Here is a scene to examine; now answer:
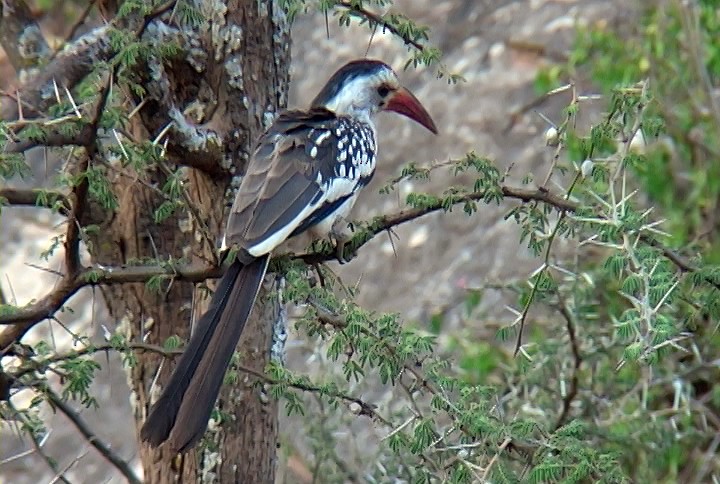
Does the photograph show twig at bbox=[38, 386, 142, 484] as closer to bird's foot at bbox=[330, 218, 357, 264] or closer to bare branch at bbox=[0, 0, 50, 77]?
bird's foot at bbox=[330, 218, 357, 264]

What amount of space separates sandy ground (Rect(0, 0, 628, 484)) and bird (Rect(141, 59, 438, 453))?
169 cm

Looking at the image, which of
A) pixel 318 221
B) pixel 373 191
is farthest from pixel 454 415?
pixel 373 191

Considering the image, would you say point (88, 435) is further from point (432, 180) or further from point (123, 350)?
point (432, 180)

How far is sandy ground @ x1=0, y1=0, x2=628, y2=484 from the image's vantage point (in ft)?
17.4

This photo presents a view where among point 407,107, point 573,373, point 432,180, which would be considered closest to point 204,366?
point 407,107

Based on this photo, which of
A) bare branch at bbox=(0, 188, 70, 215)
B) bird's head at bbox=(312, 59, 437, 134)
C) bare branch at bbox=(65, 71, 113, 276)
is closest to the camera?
bare branch at bbox=(65, 71, 113, 276)

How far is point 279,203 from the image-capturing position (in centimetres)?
261

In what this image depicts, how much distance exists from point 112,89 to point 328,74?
4.08 meters

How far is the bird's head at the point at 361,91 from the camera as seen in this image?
3.26 metres

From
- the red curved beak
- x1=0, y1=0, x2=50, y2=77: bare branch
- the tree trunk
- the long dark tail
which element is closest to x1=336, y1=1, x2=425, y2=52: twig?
the tree trunk

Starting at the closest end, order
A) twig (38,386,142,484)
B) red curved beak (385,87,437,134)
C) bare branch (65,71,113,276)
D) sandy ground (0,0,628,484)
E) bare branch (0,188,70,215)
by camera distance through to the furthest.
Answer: bare branch (65,71,113,276) < bare branch (0,188,70,215) < twig (38,386,142,484) < red curved beak (385,87,437,134) < sandy ground (0,0,628,484)

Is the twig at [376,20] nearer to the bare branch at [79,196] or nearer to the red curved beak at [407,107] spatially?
the bare branch at [79,196]

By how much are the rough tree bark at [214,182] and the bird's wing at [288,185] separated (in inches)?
3.7

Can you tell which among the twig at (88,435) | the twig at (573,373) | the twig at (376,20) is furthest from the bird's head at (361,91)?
the twig at (88,435)
